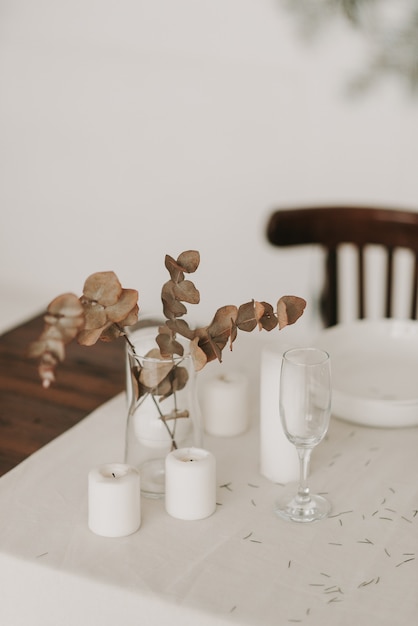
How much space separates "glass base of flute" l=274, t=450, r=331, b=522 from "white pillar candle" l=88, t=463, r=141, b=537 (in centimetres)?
19

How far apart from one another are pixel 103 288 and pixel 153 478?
29 cm

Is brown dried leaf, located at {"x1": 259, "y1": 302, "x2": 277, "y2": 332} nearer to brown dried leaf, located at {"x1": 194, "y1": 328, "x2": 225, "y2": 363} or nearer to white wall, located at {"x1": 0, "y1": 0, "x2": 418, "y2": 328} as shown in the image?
brown dried leaf, located at {"x1": 194, "y1": 328, "x2": 225, "y2": 363}

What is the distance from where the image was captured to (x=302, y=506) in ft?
4.04

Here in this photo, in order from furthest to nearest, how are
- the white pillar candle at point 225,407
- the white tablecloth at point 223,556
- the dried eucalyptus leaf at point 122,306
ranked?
1. the white pillar candle at point 225,407
2. the dried eucalyptus leaf at point 122,306
3. the white tablecloth at point 223,556

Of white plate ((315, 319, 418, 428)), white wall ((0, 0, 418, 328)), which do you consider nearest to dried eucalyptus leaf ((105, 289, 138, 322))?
white plate ((315, 319, 418, 428))

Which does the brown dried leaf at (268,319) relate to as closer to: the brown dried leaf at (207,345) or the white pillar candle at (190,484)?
the brown dried leaf at (207,345)

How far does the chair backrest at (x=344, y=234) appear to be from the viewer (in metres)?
2.07

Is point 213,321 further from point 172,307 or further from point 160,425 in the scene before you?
point 160,425

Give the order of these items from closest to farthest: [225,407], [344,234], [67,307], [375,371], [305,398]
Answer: [67,307], [305,398], [225,407], [375,371], [344,234]

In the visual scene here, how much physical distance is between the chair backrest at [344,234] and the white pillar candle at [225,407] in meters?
0.71

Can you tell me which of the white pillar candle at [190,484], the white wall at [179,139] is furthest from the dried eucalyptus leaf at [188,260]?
the white wall at [179,139]

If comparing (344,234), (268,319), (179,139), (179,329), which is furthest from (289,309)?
(179,139)

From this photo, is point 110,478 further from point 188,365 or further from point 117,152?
point 117,152

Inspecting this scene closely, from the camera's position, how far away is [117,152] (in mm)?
3096
